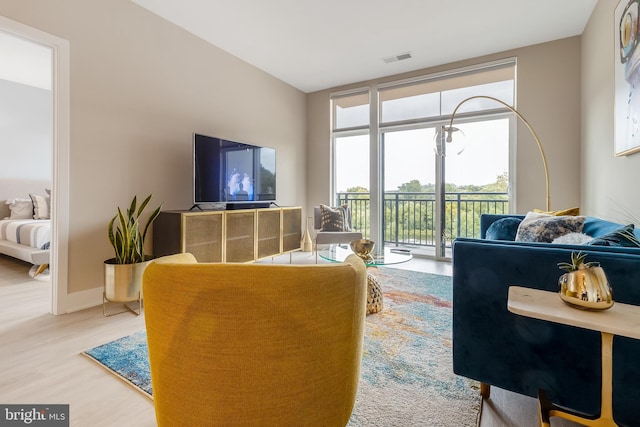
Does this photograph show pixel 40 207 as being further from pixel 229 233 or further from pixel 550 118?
pixel 550 118

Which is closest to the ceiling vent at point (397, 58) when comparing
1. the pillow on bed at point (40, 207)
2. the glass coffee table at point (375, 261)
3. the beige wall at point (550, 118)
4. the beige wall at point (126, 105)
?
the beige wall at point (550, 118)

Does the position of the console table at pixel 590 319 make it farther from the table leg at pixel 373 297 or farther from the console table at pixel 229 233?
the console table at pixel 229 233

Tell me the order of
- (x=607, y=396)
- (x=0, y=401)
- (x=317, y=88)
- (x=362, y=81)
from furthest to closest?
(x=317, y=88) → (x=362, y=81) → (x=0, y=401) → (x=607, y=396)

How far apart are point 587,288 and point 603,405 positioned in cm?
38

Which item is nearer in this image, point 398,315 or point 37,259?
point 398,315

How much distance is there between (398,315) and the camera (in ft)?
7.40

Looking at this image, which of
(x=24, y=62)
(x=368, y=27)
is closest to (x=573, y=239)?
(x=368, y=27)

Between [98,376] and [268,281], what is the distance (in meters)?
1.44

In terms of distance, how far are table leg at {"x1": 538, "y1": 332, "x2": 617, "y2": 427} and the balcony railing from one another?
326 cm

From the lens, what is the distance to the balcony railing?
160 inches

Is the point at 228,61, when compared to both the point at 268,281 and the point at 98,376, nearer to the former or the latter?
the point at 98,376

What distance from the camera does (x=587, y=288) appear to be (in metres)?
0.89

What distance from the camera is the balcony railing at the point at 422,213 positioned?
4059 mm

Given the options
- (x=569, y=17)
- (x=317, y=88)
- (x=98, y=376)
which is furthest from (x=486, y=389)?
(x=317, y=88)
